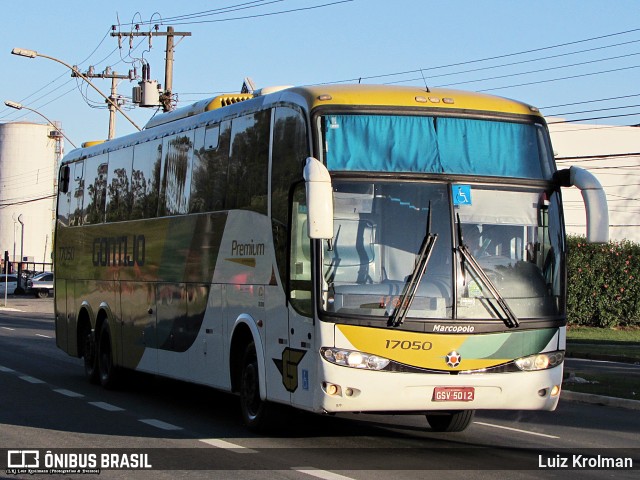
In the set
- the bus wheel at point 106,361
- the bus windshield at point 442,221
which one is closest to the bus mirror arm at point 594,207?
the bus windshield at point 442,221

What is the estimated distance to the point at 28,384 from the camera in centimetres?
1780

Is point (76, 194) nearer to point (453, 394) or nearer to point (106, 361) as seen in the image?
point (106, 361)

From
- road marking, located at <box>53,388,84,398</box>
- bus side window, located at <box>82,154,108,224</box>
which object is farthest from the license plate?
bus side window, located at <box>82,154,108,224</box>

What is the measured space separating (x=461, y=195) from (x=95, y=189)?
32.0ft

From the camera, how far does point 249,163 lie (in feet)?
41.3

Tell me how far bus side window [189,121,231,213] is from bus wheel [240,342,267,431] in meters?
1.98

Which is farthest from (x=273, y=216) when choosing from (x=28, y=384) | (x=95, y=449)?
(x=28, y=384)

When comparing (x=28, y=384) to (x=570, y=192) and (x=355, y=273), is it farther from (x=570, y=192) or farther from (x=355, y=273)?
(x=570, y=192)

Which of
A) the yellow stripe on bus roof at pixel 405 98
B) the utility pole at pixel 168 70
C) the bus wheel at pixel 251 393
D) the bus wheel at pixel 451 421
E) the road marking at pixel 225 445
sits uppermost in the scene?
the utility pole at pixel 168 70

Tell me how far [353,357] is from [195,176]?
4849mm

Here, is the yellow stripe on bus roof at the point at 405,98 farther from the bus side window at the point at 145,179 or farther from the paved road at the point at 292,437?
the bus side window at the point at 145,179

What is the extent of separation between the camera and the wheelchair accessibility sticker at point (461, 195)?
1073 cm

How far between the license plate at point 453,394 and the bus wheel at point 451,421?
1.86 m

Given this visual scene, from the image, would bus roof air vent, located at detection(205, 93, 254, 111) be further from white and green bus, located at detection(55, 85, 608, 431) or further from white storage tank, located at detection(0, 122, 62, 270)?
white storage tank, located at detection(0, 122, 62, 270)
